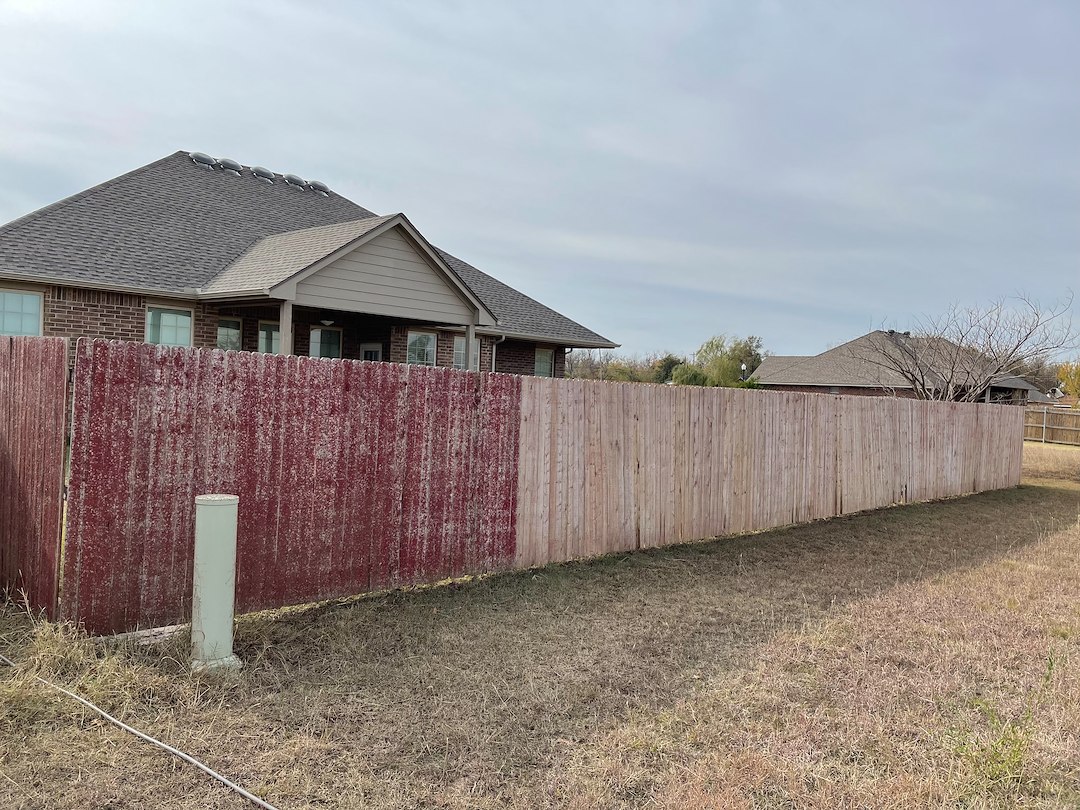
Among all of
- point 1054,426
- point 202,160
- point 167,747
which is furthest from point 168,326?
point 1054,426

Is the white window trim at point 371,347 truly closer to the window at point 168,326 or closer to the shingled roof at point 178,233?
the shingled roof at point 178,233

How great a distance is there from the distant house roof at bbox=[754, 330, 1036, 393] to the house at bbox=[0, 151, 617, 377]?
25868 millimetres

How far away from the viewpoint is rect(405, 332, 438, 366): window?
1709 cm

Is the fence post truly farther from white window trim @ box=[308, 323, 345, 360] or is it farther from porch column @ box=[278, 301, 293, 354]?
white window trim @ box=[308, 323, 345, 360]

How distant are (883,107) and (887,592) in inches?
412

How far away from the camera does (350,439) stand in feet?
17.7

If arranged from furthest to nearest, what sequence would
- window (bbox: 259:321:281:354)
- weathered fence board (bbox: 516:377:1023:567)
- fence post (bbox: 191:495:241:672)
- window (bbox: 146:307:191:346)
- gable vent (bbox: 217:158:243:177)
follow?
gable vent (bbox: 217:158:243:177)
window (bbox: 259:321:281:354)
window (bbox: 146:307:191:346)
weathered fence board (bbox: 516:377:1023:567)
fence post (bbox: 191:495:241:672)

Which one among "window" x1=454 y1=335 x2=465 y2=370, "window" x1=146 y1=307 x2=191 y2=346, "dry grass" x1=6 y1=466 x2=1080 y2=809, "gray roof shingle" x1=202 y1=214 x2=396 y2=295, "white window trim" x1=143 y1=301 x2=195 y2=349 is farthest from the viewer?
"window" x1=454 y1=335 x2=465 y2=370

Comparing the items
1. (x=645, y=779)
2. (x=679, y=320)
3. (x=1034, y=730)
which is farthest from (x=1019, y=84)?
(x=679, y=320)

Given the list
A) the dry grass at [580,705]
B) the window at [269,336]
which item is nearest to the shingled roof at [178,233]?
the window at [269,336]

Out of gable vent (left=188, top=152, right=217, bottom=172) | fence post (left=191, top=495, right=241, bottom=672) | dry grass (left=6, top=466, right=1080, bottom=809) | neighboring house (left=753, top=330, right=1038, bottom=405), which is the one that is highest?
gable vent (left=188, top=152, right=217, bottom=172)

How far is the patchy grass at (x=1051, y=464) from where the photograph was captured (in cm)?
2056

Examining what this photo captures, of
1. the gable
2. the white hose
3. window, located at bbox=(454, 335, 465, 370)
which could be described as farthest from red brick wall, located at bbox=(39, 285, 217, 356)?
the white hose

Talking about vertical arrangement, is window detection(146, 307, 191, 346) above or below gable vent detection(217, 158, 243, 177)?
below
